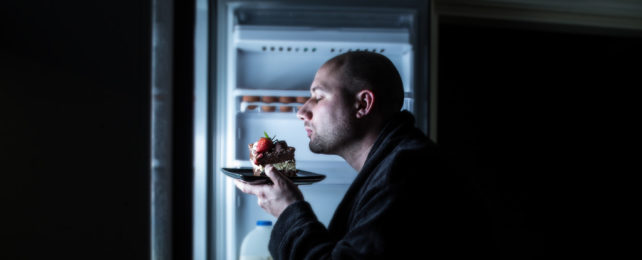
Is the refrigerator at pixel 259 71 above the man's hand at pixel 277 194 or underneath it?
above

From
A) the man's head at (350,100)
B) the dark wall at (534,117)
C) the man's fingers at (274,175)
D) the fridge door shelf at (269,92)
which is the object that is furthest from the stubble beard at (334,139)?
the dark wall at (534,117)

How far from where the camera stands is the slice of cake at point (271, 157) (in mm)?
1255

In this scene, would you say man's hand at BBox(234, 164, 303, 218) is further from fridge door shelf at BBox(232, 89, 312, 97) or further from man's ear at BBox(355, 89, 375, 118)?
fridge door shelf at BBox(232, 89, 312, 97)

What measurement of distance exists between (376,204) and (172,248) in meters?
Answer: 0.35

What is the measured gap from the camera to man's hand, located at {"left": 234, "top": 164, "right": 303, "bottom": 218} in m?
0.98

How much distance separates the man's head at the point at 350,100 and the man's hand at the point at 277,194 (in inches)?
5.0

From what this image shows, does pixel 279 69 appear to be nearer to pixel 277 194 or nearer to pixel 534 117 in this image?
pixel 277 194

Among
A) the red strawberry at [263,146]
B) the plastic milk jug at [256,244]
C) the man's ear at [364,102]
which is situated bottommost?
the plastic milk jug at [256,244]

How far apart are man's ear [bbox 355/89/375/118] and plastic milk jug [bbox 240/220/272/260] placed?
0.57 metres
